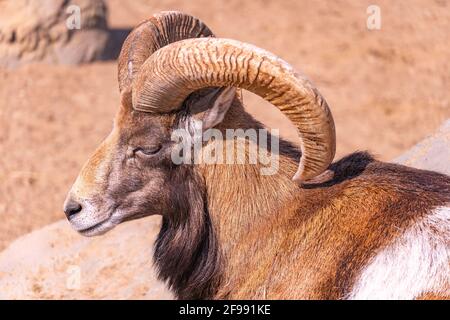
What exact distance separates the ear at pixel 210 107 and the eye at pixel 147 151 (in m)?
A: 0.36

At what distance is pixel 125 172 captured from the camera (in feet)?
21.7

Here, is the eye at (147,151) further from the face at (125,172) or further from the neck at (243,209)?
the neck at (243,209)

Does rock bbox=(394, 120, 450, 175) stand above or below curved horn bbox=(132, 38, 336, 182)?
below

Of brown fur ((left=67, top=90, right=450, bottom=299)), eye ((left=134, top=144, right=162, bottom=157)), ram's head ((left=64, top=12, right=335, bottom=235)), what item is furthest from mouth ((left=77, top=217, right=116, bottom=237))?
eye ((left=134, top=144, right=162, bottom=157))

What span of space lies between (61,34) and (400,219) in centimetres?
1019

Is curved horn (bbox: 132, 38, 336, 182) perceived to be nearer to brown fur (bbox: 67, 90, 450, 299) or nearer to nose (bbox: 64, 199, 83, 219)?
brown fur (bbox: 67, 90, 450, 299)

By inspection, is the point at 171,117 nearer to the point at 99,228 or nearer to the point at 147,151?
the point at 147,151

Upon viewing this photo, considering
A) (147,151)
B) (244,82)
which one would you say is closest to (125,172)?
(147,151)

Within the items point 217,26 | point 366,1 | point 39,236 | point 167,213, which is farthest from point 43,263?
point 366,1

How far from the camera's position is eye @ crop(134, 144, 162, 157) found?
6574 mm

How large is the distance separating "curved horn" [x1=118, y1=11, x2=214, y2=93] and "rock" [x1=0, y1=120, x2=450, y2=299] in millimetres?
2392

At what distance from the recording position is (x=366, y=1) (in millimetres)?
17938

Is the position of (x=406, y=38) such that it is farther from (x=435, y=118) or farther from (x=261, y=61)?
(x=261, y=61)

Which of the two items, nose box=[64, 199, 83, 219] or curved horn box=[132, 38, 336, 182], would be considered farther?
nose box=[64, 199, 83, 219]
